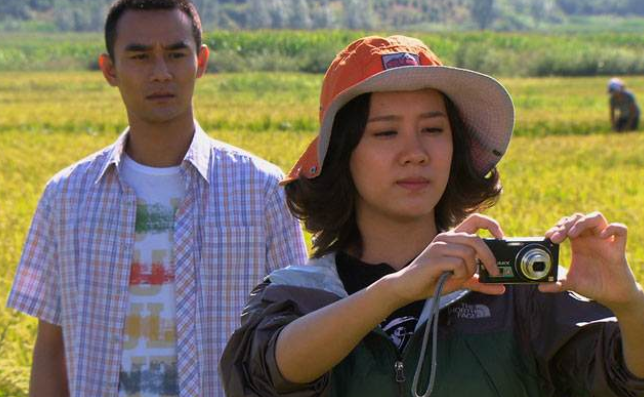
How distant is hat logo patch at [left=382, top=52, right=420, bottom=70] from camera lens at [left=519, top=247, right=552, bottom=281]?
0.53 meters

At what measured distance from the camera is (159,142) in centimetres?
346

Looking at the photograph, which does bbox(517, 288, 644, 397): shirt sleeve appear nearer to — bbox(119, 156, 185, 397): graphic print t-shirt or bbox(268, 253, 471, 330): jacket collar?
bbox(268, 253, 471, 330): jacket collar

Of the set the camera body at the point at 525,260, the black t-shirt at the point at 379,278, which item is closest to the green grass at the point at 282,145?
the black t-shirt at the point at 379,278

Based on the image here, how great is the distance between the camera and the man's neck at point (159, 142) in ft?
11.3

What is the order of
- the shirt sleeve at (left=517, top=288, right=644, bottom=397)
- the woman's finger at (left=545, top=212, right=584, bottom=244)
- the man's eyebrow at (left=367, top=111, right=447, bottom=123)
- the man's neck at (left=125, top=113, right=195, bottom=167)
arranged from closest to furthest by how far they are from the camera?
the woman's finger at (left=545, top=212, right=584, bottom=244)
the shirt sleeve at (left=517, top=288, right=644, bottom=397)
the man's eyebrow at (left=367, top=111, right=447, bottom=123)
the man's neck at (left=125, top=113, right=195, bottom=167)

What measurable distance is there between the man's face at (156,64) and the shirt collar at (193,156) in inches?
4.1

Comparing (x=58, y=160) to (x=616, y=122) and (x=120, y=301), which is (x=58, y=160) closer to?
(x=616, y=122)

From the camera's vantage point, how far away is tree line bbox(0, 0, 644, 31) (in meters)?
110

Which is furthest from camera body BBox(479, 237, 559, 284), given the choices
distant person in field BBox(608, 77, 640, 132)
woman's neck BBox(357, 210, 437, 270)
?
distant person in field BBox(608, 77, 640, 132)

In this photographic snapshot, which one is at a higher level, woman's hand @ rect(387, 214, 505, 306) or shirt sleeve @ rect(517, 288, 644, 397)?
woman's hand @ rect(387, 214, 505, 306)

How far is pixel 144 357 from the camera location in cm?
322

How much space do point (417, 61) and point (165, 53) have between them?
1337 millimetres

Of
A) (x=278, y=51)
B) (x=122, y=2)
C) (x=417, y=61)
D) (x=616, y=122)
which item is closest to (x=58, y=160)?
(x=616, y=122)

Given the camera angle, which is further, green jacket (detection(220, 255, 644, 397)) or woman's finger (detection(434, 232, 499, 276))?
green jacket (detection(220, 255, 644, 397))
